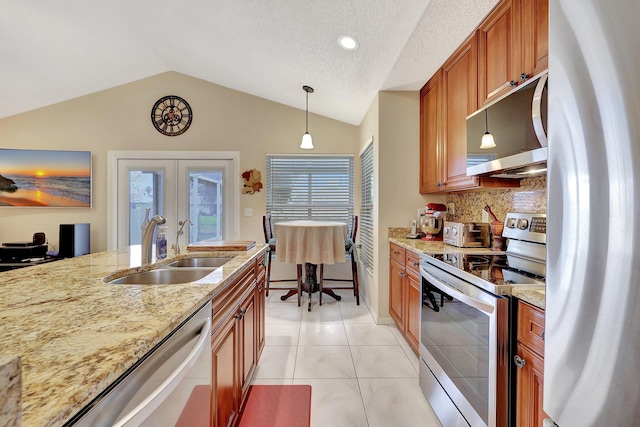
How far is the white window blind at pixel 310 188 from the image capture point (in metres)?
4.26

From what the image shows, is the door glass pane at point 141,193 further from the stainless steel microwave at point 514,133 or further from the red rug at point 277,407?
the stainless steel microwave at point 514,133

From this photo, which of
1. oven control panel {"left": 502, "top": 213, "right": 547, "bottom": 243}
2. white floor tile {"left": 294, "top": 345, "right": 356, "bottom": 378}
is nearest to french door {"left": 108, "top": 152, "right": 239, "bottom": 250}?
white floor tile {"left": 294, "top": 345, "right": 356, "bottom": 378}

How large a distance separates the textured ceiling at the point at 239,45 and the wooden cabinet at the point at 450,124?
4.9 inches

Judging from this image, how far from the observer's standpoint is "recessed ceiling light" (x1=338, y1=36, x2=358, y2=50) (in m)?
2.24

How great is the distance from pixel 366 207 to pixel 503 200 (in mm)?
1775

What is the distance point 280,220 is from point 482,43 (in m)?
3.17

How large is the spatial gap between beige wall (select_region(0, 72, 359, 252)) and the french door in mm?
147

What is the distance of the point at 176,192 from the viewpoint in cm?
421

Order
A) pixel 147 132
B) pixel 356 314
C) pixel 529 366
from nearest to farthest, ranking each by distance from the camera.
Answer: pixel 529 366
pixel 356 314
pixel 147 132

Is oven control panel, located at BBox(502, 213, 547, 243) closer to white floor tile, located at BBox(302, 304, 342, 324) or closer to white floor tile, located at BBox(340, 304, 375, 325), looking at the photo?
white floor tile, located at BBox(340, 304, 375, 325)

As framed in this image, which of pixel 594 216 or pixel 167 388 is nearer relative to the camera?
pixel 594 216

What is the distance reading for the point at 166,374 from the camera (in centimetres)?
69

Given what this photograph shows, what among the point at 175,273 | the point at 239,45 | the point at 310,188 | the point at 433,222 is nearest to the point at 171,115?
the point at 239,45

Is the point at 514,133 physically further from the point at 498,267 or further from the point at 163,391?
the point at 163,391
